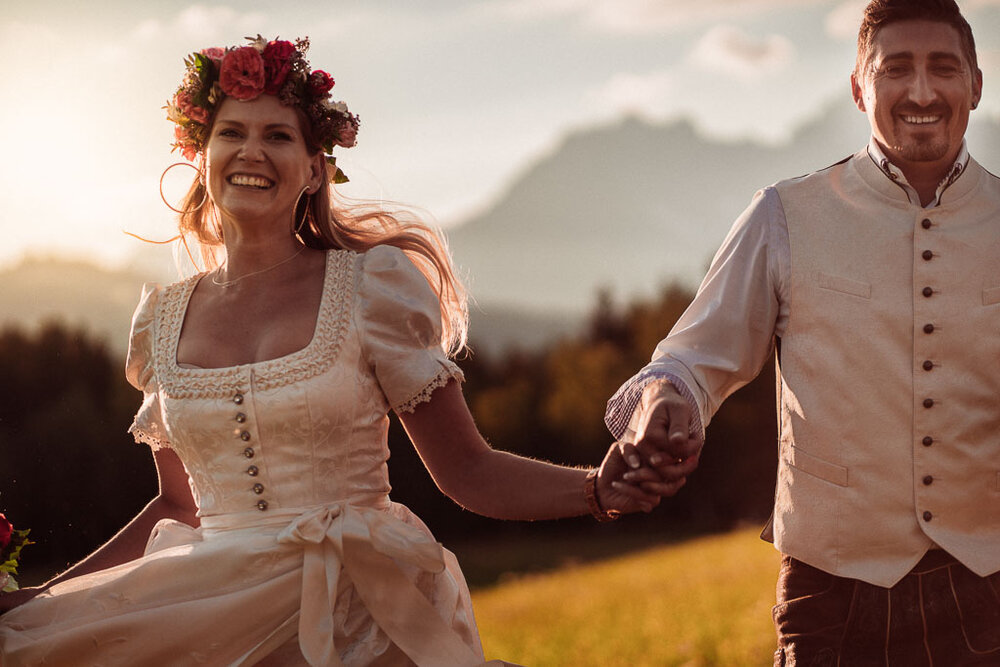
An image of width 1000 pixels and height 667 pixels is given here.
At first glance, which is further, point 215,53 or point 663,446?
point 215,53

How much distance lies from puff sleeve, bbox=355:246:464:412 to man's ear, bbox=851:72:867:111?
103cm

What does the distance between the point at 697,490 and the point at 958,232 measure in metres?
20.6

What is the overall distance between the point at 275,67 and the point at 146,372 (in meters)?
0.75

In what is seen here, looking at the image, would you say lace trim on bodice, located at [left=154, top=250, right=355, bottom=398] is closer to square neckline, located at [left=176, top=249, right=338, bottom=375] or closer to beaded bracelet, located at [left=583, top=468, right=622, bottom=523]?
square neckline, located at [left=176, top=249, right=338, bottom=375]

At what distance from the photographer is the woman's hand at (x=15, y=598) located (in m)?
2.60

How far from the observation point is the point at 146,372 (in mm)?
2803

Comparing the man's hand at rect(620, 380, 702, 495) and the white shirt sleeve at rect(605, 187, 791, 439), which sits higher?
the white shirt sleeve at rect(605, 187, 791, 439)

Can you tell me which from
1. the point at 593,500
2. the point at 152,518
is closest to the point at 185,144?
the point at 152,518

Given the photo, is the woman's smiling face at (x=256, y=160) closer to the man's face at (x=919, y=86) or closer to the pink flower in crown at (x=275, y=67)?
the pink flower in crown at (x=275, y=67)

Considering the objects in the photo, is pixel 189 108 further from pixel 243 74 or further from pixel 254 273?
pixel 254 273

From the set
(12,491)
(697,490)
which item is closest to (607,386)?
(697,490)

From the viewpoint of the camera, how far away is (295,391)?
2.54m

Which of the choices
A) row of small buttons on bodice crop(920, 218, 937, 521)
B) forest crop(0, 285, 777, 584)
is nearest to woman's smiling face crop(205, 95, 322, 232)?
row of small buttons on bodice crop(920, 218, 937, 521)

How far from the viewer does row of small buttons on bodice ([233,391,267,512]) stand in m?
2.56
